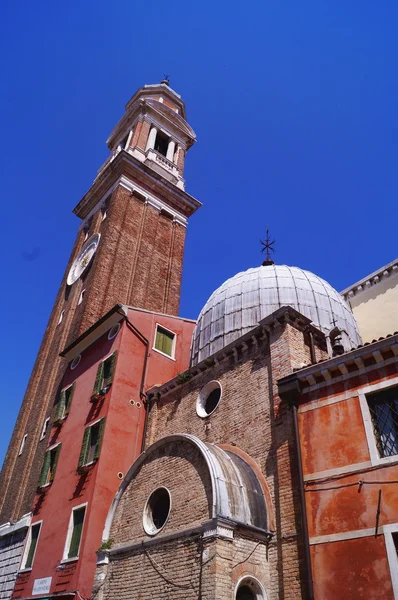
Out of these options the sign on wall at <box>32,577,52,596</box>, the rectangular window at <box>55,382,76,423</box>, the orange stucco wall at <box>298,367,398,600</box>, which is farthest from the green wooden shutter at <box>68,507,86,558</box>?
the orange stucco wall at <box>298,367,398,600</box>

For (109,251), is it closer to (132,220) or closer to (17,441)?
(132,220)

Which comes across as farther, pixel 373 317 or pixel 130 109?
pixel 130 109

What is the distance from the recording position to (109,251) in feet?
99.2

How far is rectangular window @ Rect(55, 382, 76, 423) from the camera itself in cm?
2075

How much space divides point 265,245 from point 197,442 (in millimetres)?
13972

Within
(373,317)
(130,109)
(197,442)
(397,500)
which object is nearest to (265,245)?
(373,317)

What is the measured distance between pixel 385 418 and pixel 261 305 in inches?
322

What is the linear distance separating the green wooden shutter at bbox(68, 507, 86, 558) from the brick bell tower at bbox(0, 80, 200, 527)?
648 centimetres

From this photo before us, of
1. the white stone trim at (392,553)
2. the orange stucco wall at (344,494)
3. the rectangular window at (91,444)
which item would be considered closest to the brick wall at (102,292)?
the rectangular window at (91,444)

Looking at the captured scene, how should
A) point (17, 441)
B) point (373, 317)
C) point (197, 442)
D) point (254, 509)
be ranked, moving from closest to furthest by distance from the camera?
point (254, 509)
point (197, 442)
point (373, 317)
point (17, 441)

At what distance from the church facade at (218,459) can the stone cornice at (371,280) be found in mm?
4126

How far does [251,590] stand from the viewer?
10773 millimetres

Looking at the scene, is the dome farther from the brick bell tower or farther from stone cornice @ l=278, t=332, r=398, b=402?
the brick bell tower

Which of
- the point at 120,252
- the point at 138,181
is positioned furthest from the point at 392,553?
the point at 138,181
